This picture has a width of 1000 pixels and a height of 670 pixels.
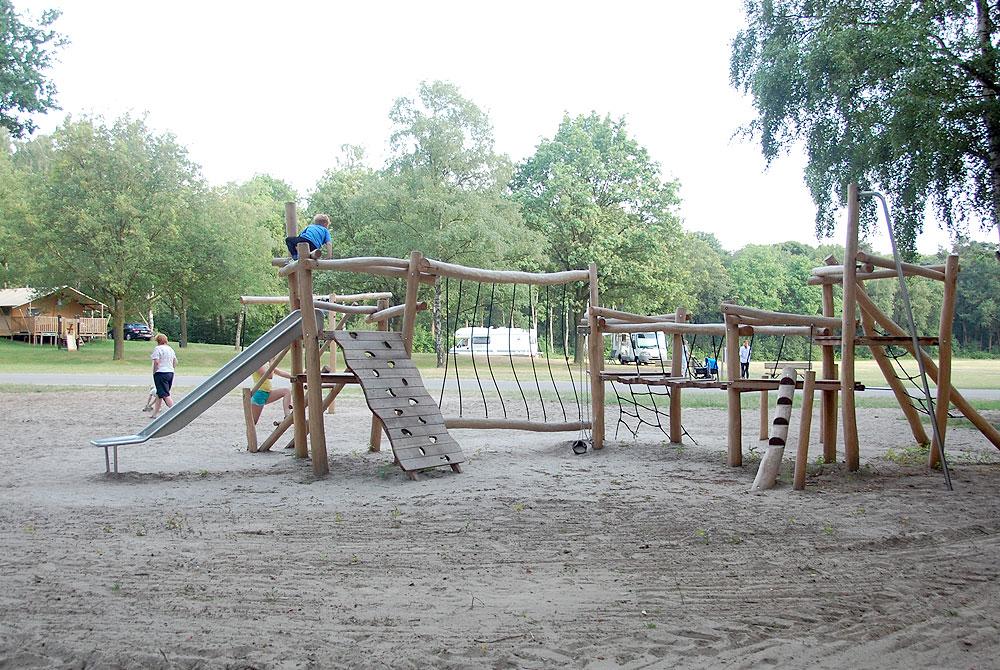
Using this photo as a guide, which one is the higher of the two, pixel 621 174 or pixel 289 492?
pixel 621 174

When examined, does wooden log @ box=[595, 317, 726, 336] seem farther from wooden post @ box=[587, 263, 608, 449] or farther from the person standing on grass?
the person standing on grass

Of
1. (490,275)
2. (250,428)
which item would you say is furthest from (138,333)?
(490,275)

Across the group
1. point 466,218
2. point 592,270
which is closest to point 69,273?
point 466,218

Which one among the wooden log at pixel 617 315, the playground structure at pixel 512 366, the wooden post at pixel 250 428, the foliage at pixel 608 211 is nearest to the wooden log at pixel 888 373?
the playground structure at pixel 512 366

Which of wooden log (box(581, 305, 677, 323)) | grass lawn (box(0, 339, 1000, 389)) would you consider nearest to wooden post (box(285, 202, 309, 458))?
wooden log (box(581, 305, 677, 323))

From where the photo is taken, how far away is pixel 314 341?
8758mm

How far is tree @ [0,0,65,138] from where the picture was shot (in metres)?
20.0

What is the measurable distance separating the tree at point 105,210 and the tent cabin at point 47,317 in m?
14.1

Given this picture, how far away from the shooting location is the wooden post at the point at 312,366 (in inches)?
341

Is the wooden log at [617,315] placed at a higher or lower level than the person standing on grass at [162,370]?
higher

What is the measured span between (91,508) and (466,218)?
29776 millimetres

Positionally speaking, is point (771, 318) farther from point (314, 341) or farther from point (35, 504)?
point (35, 504)

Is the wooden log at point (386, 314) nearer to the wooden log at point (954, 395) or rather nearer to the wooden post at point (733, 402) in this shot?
the wooden post at point (733, 402)

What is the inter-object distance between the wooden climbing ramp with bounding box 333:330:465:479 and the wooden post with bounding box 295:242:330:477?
279mm
